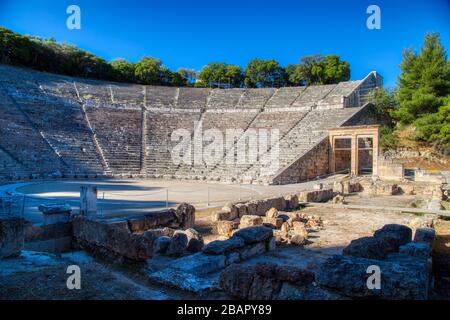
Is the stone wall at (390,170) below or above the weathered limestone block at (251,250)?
above

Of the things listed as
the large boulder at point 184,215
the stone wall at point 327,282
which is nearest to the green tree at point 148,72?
the large boulder at point 184,215

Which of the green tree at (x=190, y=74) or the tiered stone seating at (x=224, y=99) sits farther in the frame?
the green tree at (x=190, y=74)

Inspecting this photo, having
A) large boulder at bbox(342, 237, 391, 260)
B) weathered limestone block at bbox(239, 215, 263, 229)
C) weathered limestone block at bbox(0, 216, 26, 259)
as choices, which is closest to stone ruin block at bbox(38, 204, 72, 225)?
weathered limestone block at bbox(0, 216, 26, 259)

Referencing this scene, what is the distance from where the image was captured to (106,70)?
43.9 meters

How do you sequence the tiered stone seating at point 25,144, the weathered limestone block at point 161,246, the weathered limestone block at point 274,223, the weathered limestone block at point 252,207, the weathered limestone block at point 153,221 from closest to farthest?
1. the weathered limestone block at point 161,246
2. the weathered limestone block at point 153,221
3. the weathered limestone block at point 274,223
4. the weathered limestone block at point 252,207
5. the tiered stone seating at point 25,144

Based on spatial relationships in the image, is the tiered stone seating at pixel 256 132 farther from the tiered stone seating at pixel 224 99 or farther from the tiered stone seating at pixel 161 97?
the tiered stone seating at pixel 161 97

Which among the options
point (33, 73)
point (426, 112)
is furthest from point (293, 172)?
point (33, 73)

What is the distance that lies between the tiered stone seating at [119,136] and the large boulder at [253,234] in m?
19.7

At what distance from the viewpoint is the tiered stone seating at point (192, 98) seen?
34.7 metres

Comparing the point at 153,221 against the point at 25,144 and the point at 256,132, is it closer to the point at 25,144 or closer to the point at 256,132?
the point at 25,144

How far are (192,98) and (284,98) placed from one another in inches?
379

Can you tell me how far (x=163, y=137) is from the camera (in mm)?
29312
